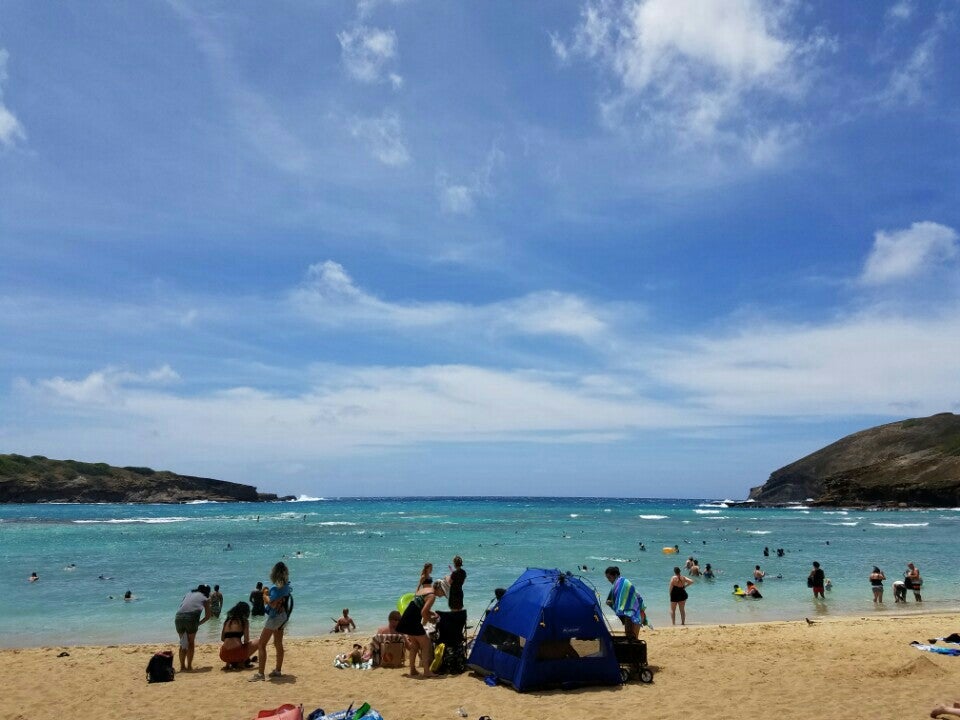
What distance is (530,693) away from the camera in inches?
401

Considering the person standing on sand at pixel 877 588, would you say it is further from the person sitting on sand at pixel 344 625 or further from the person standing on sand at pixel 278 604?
the person standing on sand at pixel 278 604

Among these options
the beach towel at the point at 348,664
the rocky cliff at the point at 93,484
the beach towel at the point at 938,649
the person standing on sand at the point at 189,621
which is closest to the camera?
the person standing on sand at the point at 189,621

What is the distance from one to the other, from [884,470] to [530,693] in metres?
117

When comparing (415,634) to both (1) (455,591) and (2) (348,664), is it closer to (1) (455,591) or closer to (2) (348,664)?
(1) (455,591)

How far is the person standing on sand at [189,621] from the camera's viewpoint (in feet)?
38.0

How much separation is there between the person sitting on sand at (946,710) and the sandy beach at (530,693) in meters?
0.24

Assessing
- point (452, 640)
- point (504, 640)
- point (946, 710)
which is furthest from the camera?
point (452, 640)

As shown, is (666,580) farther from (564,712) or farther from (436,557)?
(564,712)

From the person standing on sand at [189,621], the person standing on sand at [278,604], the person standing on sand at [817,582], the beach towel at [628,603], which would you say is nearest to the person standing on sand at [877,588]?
the person standing on sand at [817,582]

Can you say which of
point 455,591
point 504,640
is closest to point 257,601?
point 455,591

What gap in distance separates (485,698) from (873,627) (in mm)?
11679

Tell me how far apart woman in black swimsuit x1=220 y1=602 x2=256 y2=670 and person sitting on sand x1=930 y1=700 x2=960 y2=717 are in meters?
10.7

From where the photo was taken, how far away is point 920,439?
401 feet

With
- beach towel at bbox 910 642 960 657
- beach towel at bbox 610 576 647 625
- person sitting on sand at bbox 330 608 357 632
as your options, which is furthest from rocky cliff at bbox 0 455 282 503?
beach towel at bbox 910 642 960 657
